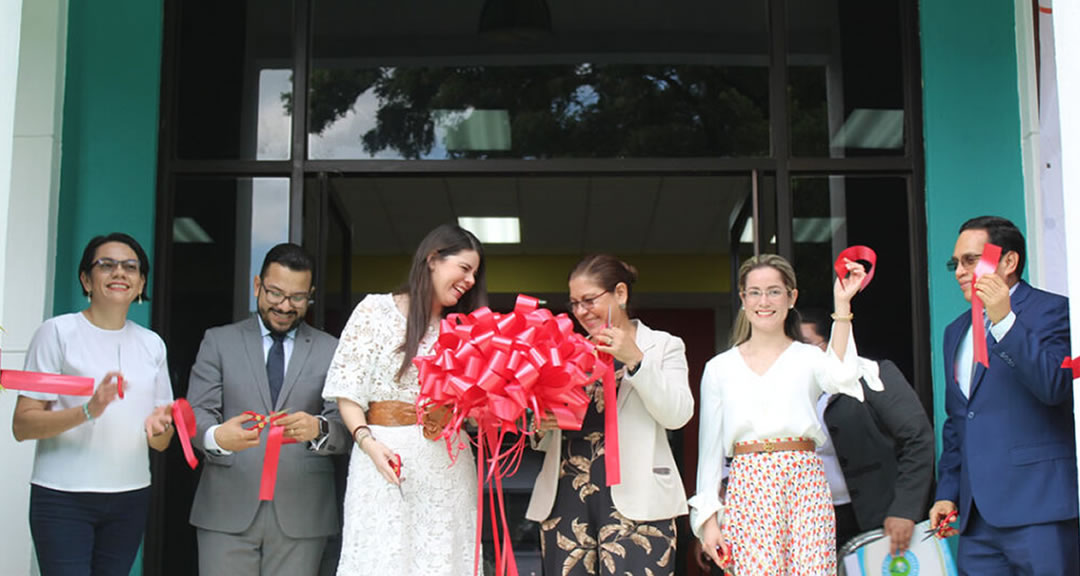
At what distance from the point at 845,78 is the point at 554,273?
18.5ft

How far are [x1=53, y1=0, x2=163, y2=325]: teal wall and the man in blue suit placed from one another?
3345 millimetres

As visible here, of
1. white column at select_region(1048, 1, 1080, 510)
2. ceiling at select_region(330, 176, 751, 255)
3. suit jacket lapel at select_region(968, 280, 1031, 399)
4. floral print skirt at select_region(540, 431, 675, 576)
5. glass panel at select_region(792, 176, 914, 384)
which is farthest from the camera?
ceiling at select_region(330, 176, 751, 255)

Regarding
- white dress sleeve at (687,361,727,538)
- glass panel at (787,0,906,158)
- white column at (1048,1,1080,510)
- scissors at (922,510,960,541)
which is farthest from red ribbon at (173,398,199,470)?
glass panel at (787,0,906,158)

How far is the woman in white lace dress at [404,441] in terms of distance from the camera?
3.52 metres

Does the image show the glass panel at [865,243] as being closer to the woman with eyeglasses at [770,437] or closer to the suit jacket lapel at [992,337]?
the woman with eyeglasses at [770,437]

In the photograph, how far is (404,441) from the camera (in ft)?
11.8

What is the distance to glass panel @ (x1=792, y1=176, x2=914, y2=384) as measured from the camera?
505cm

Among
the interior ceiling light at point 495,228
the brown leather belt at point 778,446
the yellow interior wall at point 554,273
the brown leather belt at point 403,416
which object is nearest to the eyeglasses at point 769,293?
the brown leather belt at point 778,446

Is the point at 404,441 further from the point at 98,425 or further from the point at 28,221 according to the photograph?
the point at 28,221

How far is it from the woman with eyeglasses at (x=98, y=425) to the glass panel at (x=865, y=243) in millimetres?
2758

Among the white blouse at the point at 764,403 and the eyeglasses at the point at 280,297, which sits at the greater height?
the eyeglasses at the point at 280,297

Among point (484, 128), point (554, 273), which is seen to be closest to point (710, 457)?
point (484, 128)

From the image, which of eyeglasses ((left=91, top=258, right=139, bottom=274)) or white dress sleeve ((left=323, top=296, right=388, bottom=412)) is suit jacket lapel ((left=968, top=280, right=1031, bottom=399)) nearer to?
white dress sleeve ((left=323, top=296, right=388, bottom=412))

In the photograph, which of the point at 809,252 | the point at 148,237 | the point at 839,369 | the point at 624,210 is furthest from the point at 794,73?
the point at 624,210
